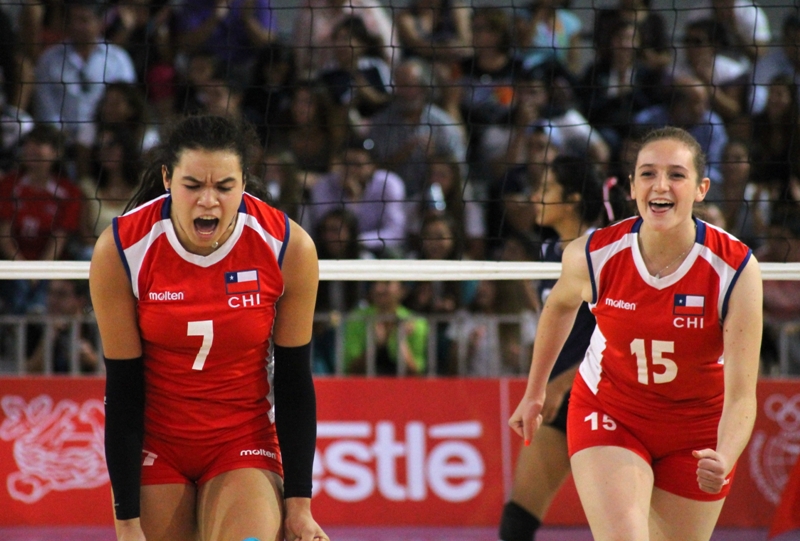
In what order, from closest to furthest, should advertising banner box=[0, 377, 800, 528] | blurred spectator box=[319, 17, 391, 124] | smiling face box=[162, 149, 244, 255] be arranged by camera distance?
smiling face box=[162, 149, 244, 255] → advertising banner box=[0, 377, 800, 528] → blurred spectator box=[319, 17, 391, 124]

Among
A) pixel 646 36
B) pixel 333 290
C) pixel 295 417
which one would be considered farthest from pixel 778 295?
pixel 295 417

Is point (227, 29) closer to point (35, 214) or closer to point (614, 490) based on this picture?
point (35, 214)

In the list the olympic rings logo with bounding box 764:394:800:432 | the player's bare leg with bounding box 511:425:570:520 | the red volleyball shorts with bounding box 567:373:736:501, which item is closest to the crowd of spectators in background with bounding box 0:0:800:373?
the olympic rings logo with bounding box 764:394:800:432

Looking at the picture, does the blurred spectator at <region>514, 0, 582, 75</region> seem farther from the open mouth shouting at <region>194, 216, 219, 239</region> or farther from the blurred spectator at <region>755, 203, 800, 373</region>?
the open mouth shouting at <region>194, 216, 219, 239</region>

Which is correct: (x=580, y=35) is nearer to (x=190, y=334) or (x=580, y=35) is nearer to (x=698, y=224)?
(x=698, y=224)

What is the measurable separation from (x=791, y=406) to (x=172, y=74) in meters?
4.98

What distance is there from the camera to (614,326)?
141 inches

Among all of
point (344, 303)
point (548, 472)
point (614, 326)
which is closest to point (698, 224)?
point (614, 326)

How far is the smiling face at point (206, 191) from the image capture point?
3053 mm

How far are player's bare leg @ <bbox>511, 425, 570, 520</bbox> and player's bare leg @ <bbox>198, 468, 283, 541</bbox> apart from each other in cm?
155

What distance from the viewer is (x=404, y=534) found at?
6219mm

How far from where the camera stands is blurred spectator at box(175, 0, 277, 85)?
8211mm

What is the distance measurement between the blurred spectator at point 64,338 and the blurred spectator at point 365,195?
5.56ft

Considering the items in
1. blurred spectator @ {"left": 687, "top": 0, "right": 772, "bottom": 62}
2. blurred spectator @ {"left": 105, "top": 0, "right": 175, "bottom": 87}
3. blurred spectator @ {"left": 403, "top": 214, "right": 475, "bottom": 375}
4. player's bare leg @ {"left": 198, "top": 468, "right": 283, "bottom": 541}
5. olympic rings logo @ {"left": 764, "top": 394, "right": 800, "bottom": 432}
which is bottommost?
olympic rings logo @ {"left": 764, "top": 394, "right": 800, "bottom": 432}
